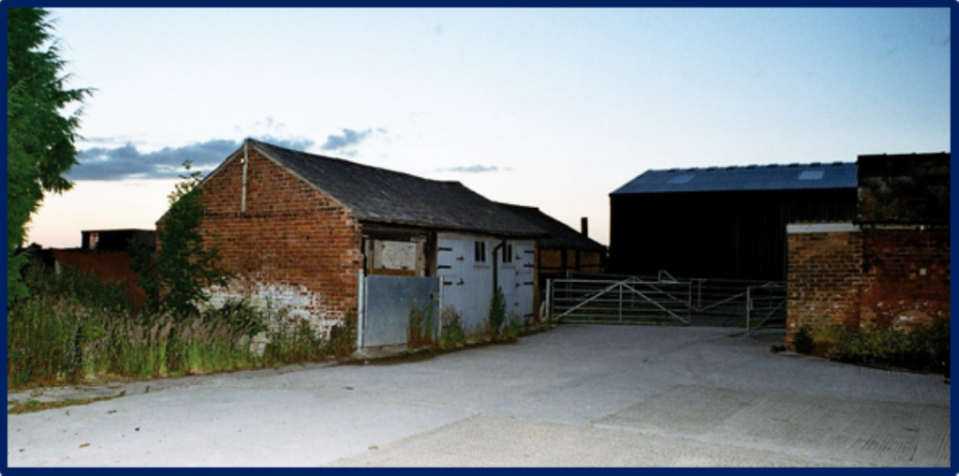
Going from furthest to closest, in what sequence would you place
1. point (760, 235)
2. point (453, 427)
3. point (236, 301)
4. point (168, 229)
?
point (760, 235) < point (236, 301) < point (168, 229) < point (453, 427)

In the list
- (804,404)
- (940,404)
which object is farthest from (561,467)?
(940,404)

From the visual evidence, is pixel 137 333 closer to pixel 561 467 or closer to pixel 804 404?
pixel 561 467

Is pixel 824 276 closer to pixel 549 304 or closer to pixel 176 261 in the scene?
pixel 549 304

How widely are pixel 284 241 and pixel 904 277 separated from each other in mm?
11771

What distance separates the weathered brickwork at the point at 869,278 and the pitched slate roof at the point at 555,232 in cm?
1677

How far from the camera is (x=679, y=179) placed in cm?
3556

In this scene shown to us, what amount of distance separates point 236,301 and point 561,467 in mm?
11930

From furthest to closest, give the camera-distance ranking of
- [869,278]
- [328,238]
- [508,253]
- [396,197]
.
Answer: [508,253], [396,197], [328,238], [869,278]

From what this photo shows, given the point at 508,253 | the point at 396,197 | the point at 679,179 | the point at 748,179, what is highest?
the point at 679,179

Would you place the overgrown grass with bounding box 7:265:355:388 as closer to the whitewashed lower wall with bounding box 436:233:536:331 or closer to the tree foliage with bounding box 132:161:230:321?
the tree foliage with bounding box 132:161:230:321

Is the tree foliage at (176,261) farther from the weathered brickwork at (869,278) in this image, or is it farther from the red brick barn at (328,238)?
the weathered brickwork at (869,278)

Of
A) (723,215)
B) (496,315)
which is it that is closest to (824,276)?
(496,315)

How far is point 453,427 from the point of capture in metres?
7.82

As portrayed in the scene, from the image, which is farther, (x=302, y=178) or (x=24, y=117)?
(x=302, y=178)
